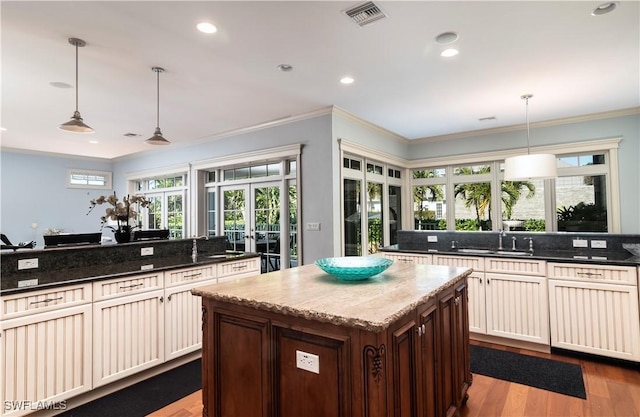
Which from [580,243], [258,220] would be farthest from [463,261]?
[258,220]

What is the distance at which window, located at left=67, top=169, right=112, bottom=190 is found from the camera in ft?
25.1

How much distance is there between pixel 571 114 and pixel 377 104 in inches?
117

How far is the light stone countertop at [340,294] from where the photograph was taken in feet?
4.30

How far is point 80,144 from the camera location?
257 inches

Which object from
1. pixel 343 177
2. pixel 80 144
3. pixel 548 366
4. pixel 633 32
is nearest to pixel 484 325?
pixel 548 366

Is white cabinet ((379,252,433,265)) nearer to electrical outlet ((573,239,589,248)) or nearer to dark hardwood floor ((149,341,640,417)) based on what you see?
dark hardwood floor ((149,341,640,417))

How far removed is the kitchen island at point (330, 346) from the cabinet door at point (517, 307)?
5.43ft

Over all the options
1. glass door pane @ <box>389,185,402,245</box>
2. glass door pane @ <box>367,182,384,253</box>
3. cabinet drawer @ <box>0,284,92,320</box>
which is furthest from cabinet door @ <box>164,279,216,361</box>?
glass door pane @ <box>389,185,402,245</box>

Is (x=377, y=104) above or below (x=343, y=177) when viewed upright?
above

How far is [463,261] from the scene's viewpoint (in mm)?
3559

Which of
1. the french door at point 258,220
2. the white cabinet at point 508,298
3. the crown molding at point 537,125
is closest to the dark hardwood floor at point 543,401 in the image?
the white cabinet at point 508,298

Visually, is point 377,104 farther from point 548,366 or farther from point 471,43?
point 548,366

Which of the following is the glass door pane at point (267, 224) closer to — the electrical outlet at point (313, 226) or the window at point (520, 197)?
the electrical outlet at point (313, 226)

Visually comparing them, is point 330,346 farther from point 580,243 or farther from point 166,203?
point 166,203
